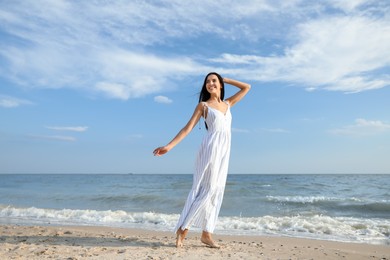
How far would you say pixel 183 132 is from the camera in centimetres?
460

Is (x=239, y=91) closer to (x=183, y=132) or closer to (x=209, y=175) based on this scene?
(x=183, y=132)

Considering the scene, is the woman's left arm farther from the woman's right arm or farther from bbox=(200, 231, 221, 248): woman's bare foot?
bbox=(200, 231, 221, 248): woman's bare foot

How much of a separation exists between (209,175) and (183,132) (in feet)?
2.15

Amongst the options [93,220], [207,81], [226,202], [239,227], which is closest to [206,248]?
[207,81]

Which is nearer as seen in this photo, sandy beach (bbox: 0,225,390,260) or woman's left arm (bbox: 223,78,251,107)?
sandy beach (bbox: 0,225,390,260)

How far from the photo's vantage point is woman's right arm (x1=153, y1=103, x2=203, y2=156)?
4344 mm

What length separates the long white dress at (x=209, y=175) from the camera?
4.75 m

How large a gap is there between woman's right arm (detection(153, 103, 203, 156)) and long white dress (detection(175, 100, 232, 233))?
0.40 ft

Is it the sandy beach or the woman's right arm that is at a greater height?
the woman's right arm

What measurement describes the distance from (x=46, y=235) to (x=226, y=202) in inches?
397

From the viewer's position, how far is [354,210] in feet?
45.2

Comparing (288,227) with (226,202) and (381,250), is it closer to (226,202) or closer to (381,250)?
(381,250)

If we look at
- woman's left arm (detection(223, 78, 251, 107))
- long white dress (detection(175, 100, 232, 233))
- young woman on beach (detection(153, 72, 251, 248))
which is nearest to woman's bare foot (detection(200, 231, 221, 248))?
young woman on beach (detection(153, 72, 251, 248))

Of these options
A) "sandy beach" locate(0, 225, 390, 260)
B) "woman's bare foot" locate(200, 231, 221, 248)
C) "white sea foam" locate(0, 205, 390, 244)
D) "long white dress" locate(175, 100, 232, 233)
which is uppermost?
"long white dress" locate(175, 100, 232, 233)
